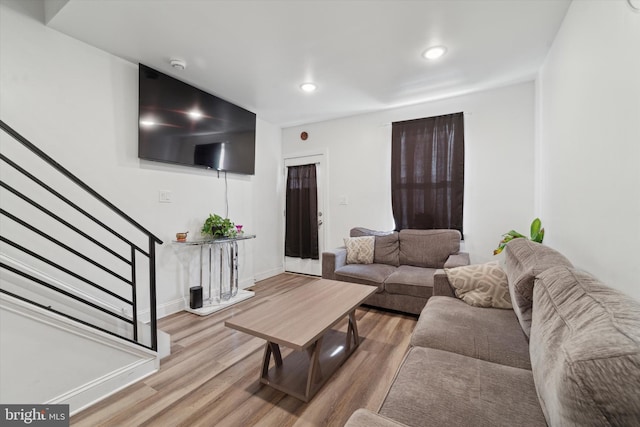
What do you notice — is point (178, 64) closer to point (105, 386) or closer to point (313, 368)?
point (105, 386)

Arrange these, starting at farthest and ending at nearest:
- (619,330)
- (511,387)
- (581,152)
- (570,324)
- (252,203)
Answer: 1. (252,203)
2. (581,152)
3. (511,387)
4. (570,324)
5. (619,330)

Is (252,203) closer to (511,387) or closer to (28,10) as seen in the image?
(28,10)

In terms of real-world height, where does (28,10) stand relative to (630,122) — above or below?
above

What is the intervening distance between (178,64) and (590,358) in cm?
325

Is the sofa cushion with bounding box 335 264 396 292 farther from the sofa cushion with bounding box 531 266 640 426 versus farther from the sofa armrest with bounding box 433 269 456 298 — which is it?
the sofa cushion with bounding box 531 266 640 426

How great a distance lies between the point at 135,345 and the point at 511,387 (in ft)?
7.01

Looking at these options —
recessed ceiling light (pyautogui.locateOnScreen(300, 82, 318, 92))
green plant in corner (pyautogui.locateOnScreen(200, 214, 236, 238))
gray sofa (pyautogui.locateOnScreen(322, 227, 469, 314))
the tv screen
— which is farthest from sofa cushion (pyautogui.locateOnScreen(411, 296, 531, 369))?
the tv screen

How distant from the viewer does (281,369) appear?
1828 mm

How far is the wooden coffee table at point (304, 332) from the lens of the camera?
1495mm

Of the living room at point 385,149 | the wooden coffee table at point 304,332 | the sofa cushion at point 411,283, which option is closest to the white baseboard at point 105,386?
the wooden coffee table at point 304,332

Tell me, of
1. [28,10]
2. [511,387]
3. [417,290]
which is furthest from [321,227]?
[28,10]

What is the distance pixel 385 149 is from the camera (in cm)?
375

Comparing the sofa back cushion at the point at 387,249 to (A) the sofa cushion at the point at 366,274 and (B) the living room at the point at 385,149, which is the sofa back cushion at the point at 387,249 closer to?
(A) the sofa cushion at the point at 366,274

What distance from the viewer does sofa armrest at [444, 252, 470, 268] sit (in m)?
2.51
